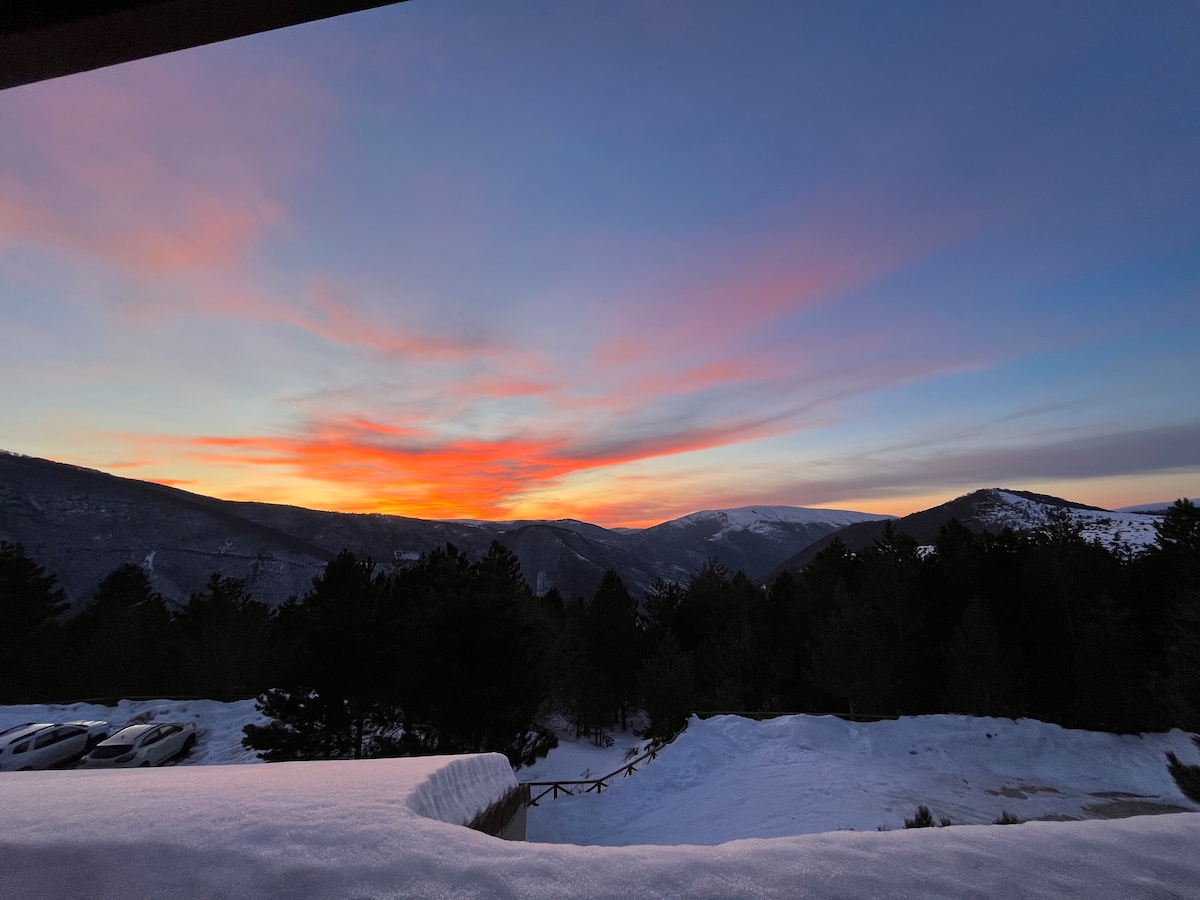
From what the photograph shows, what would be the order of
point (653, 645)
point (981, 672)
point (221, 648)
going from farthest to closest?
point (653, 645)
point (221, 648)
point (981, 672)

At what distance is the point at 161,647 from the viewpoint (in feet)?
137

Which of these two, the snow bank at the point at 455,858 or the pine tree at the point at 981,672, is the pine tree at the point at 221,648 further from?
the pine tree at the point at 981,672

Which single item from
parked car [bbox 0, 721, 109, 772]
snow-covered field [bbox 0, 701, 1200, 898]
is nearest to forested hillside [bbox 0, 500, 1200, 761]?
parked car [bbox 0, 721, 109, 772]

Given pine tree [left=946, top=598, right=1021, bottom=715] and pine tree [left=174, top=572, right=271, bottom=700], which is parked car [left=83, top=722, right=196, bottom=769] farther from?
pine tree [left=946, top=598, right=1021, bottom=715]

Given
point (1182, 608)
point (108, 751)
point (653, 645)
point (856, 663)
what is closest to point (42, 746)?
point (108, 751)

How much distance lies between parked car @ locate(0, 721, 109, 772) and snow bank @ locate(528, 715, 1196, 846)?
15.3 meters

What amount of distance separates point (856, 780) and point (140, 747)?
22746mm

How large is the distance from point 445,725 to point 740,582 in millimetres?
37250

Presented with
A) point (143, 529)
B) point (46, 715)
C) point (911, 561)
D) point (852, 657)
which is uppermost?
point (143, 529)

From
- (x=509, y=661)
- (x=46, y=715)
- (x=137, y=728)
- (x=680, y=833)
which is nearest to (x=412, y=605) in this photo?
(x=509, y=661)

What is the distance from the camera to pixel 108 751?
52.2 feet

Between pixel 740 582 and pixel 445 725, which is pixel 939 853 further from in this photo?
pixel 740 582

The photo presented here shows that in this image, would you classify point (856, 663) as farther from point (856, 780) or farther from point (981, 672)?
point (856, 780)

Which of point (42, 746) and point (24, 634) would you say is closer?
point (42, 746)
